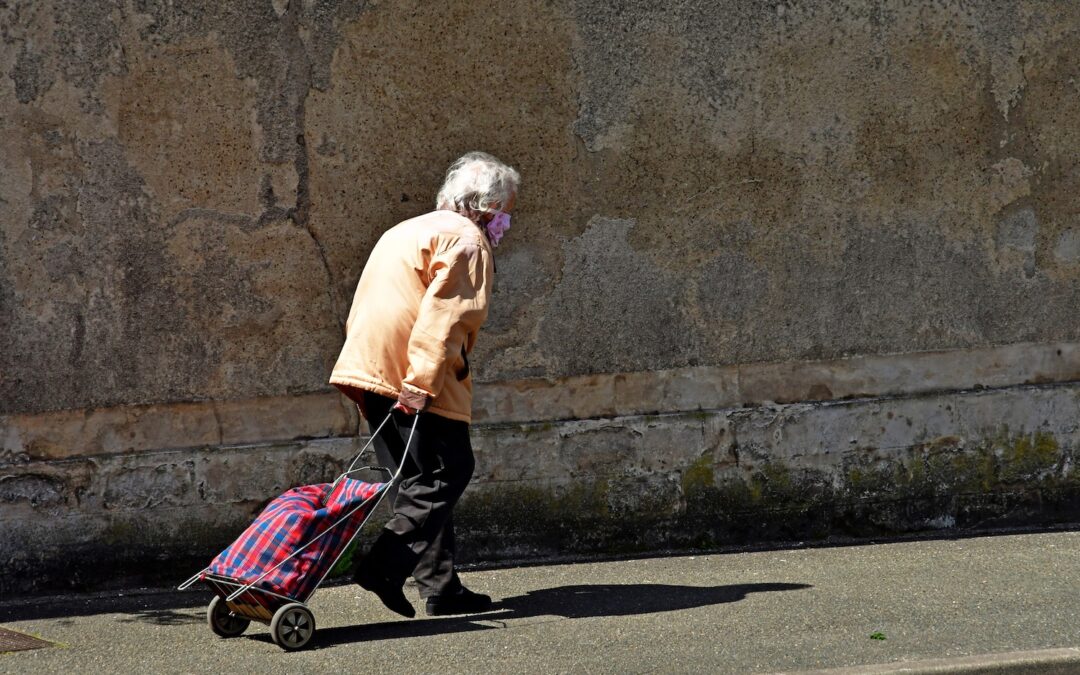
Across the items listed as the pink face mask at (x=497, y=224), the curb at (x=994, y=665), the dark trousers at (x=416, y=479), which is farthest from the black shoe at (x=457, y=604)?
the curb at (x=994, y=665)

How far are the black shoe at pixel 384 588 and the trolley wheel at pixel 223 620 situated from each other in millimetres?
435

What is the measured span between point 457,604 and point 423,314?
1.14 metres

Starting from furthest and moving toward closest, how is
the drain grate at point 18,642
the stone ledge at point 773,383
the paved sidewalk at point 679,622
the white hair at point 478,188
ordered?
1. the stone ledge at point 773,383
2. the white hair at point 478,188
3. the drain grate at point 18,642
4. the paved sidewalk at point 679,622

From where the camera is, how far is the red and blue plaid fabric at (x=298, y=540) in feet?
14.5

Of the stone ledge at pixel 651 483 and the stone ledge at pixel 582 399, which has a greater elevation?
the stone ledge at pixel 582 399

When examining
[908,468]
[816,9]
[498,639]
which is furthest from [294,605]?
[816,9]

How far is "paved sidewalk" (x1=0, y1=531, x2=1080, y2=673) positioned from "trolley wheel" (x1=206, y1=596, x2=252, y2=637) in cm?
4

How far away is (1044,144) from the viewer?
6242 mm

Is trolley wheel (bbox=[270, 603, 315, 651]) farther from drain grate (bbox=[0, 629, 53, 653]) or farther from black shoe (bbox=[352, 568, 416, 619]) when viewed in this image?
drain grate (bbox=[0, 629, 53, 653])

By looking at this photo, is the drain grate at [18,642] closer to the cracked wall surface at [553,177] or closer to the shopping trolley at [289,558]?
the shopping trolley at [289,558]

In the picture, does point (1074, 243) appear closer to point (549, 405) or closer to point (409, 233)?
point (549, 405)

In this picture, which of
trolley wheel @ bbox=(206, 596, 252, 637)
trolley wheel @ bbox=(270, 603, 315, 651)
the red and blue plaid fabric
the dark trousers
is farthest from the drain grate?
the dark trousers

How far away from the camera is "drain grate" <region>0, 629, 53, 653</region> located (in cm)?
471

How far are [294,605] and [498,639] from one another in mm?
692
